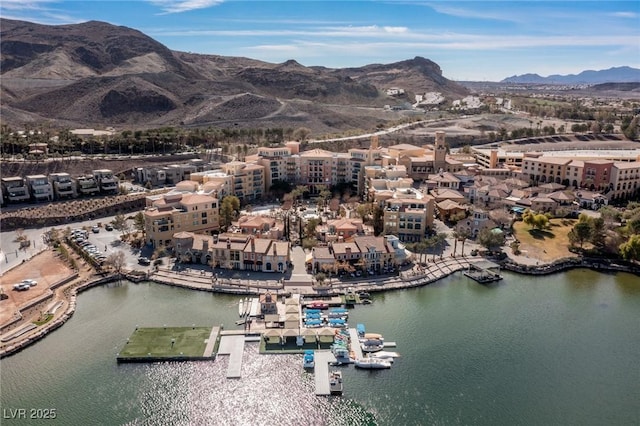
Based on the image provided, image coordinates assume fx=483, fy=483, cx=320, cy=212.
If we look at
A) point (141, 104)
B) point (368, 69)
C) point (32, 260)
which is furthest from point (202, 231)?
point (368, 69)

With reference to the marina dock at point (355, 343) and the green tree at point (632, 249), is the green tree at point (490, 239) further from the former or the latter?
the marina dock at point (355, 343)

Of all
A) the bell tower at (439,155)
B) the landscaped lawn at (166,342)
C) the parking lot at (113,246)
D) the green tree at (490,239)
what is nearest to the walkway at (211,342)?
the landscaped lawn at (166,342)

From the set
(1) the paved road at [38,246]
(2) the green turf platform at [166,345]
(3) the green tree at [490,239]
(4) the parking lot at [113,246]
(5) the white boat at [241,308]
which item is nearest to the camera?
(2) the green turf platform at [166,345]

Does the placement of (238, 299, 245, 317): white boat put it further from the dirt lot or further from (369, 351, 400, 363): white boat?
the dirt lot

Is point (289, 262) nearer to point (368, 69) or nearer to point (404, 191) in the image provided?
point (404, 191)

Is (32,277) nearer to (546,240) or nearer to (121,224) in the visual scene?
(121,224)

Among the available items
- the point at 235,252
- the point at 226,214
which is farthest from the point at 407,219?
the point at 226,214
